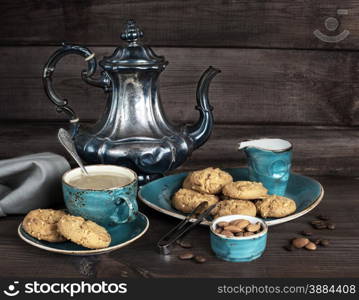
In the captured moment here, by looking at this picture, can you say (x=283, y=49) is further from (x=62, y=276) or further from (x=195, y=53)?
(x=62, y=276)

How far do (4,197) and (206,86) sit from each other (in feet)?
1.28

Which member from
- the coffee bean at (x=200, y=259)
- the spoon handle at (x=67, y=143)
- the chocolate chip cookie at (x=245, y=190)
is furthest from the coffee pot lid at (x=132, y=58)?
the coffee bean at (x=200, y=259)

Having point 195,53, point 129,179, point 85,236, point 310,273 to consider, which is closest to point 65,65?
point 195,53

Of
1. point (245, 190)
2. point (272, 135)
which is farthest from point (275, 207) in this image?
point (272, 135)

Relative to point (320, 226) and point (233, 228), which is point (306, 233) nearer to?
point (320, 226)

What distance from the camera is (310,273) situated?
0.78 meters

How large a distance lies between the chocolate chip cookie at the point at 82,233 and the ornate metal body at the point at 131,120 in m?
0.20

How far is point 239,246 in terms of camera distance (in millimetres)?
793

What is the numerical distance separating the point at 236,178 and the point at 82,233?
357 mm

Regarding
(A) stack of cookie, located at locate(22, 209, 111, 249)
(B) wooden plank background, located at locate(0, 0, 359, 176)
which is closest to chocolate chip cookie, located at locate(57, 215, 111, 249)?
(A) stack of cookie, located at locate(22, 209, 111, 249)

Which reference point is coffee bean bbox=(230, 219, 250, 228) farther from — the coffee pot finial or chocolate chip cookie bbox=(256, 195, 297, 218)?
the coffee pot finial

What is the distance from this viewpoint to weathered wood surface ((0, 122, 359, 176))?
1.36 m

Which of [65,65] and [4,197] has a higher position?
[65,65]

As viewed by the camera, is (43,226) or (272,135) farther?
(272,135)
